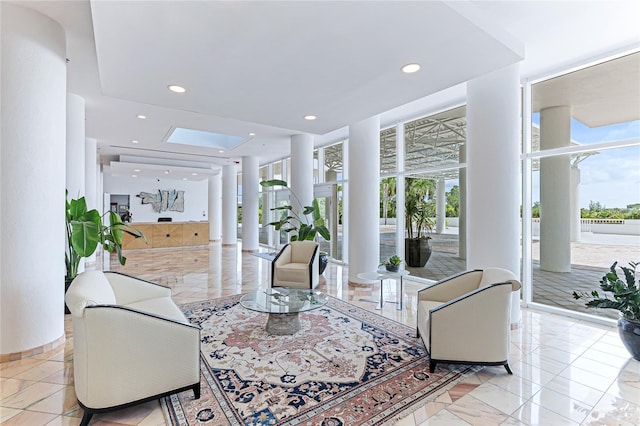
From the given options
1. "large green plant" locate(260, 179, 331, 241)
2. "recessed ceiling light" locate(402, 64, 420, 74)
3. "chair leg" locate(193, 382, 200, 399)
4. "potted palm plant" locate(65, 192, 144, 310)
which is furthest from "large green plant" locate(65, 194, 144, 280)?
"recessed ceiling light" locate(402, 64, 420, 74)

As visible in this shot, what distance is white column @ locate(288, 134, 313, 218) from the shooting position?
25.9ft

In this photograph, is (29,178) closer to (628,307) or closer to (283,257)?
(283,257)

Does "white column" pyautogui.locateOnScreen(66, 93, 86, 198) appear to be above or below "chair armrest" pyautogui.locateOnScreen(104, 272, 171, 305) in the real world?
above

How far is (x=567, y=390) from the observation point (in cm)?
257

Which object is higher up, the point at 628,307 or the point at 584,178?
the point at 584,178

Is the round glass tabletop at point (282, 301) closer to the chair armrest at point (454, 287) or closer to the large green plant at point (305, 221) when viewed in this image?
the chair armrest at point (454, 287)

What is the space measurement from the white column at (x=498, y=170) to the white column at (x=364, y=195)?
88.9 inches

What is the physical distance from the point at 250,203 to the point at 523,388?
953cm

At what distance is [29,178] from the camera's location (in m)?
3.05

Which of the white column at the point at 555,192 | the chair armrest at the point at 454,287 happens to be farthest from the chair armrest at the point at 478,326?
the white column at the point at 555,192

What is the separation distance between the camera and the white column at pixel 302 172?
7.90 meters

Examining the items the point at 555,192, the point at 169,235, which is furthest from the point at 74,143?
the point at 555,192

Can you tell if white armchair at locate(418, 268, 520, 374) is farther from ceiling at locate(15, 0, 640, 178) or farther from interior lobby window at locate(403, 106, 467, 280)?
interior lobby window at locate(403, 106, 467, 280)

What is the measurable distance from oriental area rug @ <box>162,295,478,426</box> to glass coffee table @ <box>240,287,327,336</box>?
0.11 metres
